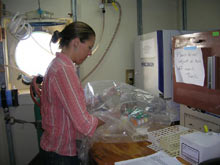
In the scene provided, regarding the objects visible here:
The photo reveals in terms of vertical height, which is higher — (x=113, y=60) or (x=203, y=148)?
(x=113, y=60)

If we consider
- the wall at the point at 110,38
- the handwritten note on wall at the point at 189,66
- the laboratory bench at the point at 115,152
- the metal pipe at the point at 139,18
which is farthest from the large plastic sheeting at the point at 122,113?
the metal pipe at the point at 139,18

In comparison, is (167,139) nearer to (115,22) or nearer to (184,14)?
(115,22)

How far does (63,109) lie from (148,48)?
981mm

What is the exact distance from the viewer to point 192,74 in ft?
3.43

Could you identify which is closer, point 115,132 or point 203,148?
point 203,148

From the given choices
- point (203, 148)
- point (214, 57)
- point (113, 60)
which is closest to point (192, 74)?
point (214, 57)

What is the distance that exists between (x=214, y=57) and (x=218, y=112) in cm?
27

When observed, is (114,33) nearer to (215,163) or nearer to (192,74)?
(192,74)

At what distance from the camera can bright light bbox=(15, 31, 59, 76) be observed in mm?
1792

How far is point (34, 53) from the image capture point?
1.84m

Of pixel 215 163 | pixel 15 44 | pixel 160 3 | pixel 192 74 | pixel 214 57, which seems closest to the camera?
pixel 215 163

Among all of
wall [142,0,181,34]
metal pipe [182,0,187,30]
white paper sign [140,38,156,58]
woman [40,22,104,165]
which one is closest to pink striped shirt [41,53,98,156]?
woman [40,22,104,165]

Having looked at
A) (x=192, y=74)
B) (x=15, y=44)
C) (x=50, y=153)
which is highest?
(x=15, y=44)

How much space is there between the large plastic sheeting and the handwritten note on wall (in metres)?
0.25
